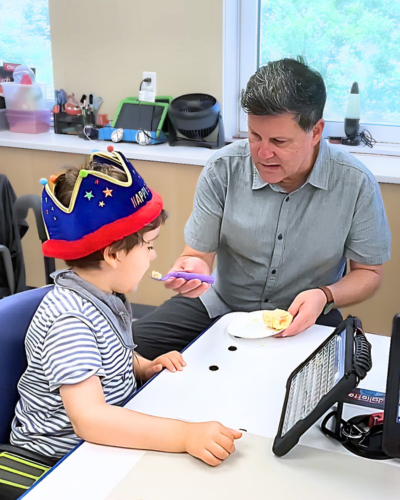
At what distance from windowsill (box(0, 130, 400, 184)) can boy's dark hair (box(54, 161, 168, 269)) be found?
1422 mm

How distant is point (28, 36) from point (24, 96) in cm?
44

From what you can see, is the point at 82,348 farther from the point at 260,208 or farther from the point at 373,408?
the point at 260,208

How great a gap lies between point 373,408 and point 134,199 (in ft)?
1.92

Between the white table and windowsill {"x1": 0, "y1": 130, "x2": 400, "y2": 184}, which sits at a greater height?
windowsill {"x1": 0, "y1": 130, "x2": 400, "y2": 184}

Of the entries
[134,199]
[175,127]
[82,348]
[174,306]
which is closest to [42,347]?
[82,348]

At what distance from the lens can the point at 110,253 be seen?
3.71 ft

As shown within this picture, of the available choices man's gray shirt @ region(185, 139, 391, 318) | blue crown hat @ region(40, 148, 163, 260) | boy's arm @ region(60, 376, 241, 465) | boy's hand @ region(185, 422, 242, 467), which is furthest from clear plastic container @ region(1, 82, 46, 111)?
boy's hand @ region(185, 422, 242, 467)

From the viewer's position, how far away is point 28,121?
309cm

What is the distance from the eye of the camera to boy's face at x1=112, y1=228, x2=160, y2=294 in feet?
3.80

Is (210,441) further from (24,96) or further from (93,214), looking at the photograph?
(24,96)

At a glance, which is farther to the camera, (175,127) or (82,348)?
(175,127)

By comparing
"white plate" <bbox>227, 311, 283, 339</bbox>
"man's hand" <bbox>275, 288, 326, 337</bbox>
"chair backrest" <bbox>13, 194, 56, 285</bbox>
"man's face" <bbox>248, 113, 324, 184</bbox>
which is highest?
"man's face" <bbox>248, 113, 324, 184</bbox>

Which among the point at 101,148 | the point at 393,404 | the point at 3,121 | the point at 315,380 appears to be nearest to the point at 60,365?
the point at 315,380

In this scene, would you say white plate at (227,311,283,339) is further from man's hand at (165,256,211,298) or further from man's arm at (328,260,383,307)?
man's arm at (328,260,383,307)
